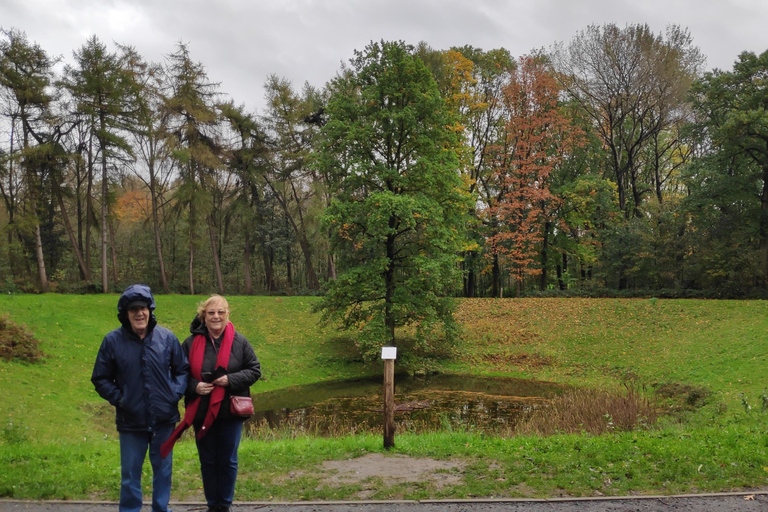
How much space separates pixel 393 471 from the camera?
7109 millimetres

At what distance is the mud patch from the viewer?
263 inches

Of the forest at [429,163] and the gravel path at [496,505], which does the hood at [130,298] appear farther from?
the forest at [429,163]

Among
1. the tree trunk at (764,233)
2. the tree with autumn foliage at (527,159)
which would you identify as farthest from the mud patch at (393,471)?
the tree trunk at (764,233)

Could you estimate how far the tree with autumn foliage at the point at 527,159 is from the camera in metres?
32.5

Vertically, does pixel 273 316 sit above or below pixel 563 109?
below

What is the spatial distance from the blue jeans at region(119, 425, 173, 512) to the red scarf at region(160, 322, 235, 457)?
9 cm

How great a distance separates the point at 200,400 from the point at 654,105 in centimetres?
3573

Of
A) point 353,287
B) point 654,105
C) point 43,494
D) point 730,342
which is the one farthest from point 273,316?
point 654,105

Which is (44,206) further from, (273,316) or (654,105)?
(654,105)

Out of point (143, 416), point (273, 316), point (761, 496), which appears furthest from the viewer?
point (273, 316)

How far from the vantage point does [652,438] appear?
8281 mm

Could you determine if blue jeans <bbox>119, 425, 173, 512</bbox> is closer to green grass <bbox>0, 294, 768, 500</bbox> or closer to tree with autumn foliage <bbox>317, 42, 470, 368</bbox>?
green grass <bbox>0, 294, 768, 500</bbox>

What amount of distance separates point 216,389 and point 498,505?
10.5 ft

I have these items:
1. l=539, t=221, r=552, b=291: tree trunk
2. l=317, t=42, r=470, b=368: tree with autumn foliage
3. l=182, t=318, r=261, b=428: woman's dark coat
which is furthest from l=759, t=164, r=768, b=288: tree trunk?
l=182, t=318, r=261, b=428: woman's dark coat
